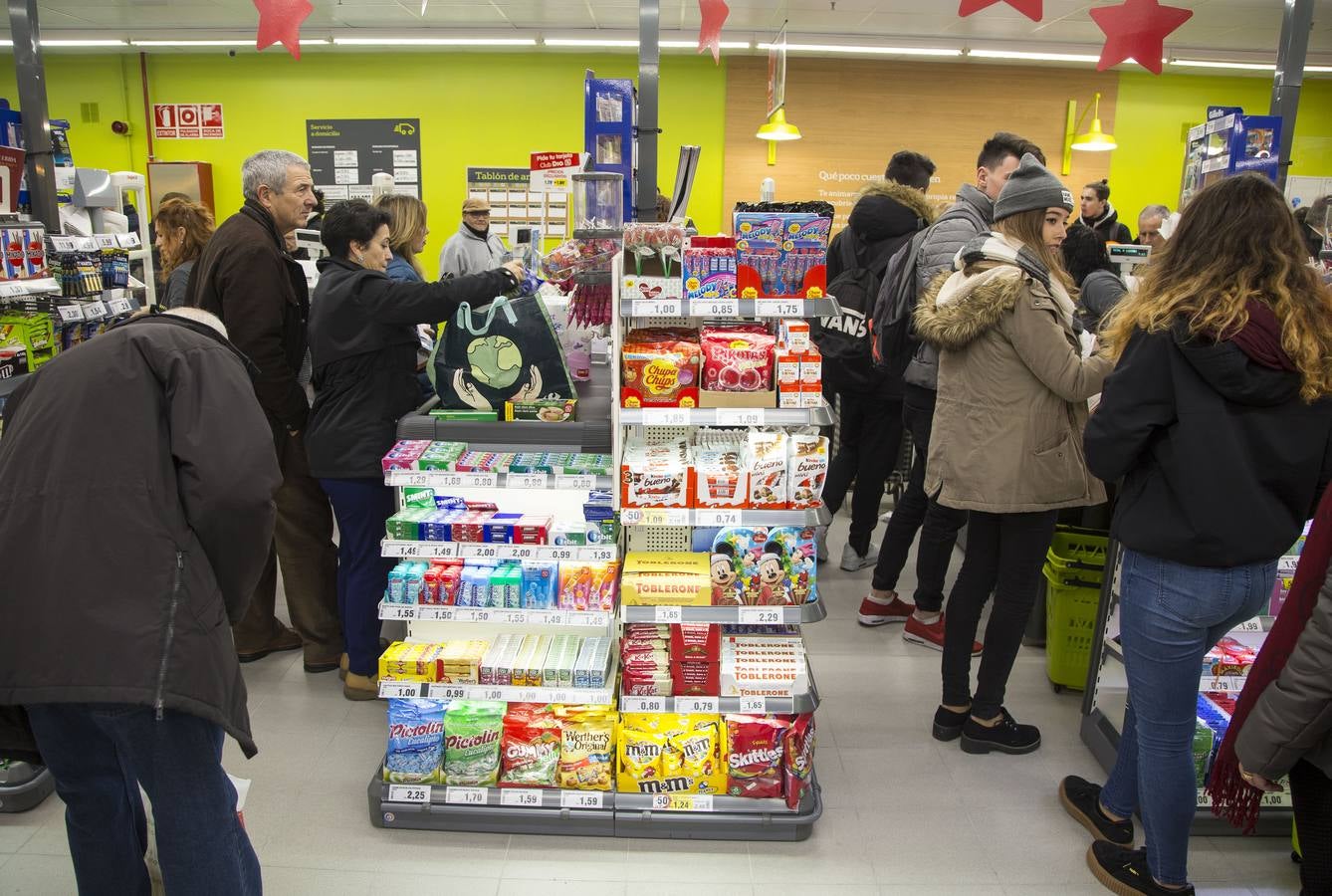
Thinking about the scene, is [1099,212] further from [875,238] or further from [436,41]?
[436,41]

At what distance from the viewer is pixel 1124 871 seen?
256cm

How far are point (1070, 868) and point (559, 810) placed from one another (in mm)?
1457

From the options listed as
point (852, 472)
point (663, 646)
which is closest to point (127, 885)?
point (663, 646)

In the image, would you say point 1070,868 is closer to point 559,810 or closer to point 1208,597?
point 1208,597

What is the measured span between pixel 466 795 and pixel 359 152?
851 cm

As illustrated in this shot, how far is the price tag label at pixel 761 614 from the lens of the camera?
269 cm

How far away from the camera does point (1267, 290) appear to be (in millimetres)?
2068

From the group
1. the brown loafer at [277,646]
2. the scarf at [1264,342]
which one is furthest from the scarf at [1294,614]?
the brown loafer at [277,646]

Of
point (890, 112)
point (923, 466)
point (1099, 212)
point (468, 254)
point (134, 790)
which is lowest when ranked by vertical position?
point (134, 790)

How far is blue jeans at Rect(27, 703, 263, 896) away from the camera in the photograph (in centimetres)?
181

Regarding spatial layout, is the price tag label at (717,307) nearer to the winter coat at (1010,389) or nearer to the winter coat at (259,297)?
the winter coat at (1010,389)

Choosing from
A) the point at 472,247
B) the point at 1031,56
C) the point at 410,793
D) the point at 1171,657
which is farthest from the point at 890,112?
the point at 410,793

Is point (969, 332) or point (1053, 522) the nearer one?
point (969, 332)

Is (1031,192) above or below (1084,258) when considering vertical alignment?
above
